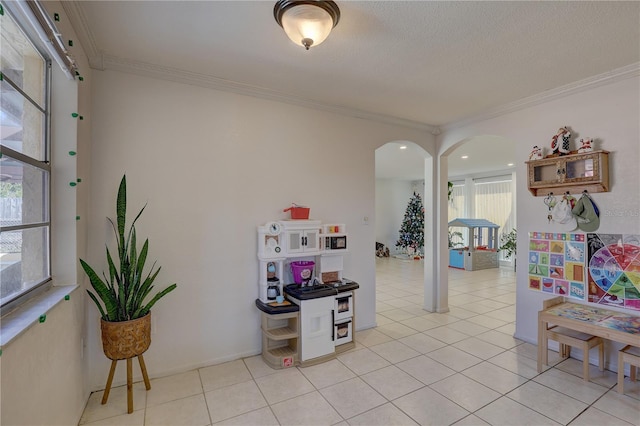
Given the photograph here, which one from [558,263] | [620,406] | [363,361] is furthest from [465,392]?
[558,263]

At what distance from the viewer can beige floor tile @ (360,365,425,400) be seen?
231 cm

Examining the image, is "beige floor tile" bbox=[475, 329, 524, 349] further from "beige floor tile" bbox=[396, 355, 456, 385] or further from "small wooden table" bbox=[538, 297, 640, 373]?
"beige floor tile" bbox=[396, 355, 456, 385]

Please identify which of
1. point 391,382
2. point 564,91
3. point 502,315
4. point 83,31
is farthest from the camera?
point 502,315

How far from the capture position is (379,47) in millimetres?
2207

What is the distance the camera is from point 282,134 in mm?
3090

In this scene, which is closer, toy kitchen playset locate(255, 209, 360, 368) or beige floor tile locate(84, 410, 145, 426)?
beige floor tile locate(84, 410, 145, 426)

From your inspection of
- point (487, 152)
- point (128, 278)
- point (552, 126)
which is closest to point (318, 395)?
point (128, 278)

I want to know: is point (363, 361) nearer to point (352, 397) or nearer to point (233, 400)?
point (352, 397)

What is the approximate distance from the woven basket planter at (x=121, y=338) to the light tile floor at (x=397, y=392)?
42cm

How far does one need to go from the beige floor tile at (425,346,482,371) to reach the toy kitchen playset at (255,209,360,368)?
829 millimetres

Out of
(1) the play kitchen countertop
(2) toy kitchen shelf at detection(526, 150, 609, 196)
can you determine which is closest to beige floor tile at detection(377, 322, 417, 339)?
(1) the play kitchen countertop

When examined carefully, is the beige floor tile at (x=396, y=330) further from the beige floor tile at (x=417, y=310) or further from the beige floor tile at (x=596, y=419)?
the beige floor tile at (x=596, y=419)

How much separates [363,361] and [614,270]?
236 centimetres

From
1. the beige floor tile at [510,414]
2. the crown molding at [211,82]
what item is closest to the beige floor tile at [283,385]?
the beige floor tile at [510,414]
